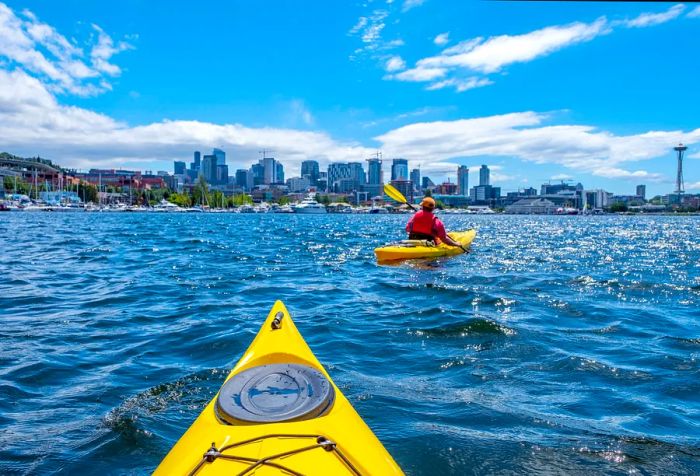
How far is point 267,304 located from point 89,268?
22.7 feet

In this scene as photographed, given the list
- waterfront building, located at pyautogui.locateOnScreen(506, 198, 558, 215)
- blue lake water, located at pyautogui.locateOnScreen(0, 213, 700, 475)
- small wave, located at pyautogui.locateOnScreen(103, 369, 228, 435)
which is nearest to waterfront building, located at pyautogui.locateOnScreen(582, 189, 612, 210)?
waterfront building, located at pyautogui.locateOnScreen(506, 198, 558, 215)

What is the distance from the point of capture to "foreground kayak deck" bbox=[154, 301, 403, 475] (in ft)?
7.63

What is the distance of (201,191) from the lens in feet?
412

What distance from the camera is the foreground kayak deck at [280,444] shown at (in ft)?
7.63

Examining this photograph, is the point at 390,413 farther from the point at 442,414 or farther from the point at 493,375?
the point at 493,375

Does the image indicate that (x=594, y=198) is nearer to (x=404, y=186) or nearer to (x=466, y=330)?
(x=404, y=186)

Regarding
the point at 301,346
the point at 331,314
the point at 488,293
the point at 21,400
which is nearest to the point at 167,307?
the point at 331,314

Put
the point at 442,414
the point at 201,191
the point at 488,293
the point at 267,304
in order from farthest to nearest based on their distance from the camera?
the point at 201,191
the point at 488,293
the point at 267,304
the point at 442,414

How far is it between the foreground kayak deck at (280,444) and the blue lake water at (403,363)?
1.00m

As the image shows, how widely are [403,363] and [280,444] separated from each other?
3463mm

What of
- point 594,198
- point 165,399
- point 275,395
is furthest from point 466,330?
point 594,198

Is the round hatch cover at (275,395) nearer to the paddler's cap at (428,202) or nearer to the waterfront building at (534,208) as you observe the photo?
the paddler's cap at (428,202)

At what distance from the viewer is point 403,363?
574cm

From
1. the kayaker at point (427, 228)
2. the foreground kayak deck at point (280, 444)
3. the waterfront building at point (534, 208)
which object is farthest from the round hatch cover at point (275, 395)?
the waterfront building at point (534, 208)
